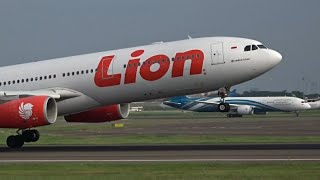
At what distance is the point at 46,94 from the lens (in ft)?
137

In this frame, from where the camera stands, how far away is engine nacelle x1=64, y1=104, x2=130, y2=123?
46281 mm

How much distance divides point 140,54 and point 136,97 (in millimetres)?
2560

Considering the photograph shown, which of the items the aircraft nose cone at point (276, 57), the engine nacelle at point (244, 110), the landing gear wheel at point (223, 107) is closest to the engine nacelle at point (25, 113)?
the landing gear wheel at point (223, 107)

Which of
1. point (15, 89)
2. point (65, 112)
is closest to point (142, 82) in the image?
point (65, 112)

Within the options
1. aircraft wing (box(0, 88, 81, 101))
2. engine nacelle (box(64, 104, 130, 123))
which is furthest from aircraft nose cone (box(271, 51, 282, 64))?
aircraft wing (box(0, 88, 81, 101))

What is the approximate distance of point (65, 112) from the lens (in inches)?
1711

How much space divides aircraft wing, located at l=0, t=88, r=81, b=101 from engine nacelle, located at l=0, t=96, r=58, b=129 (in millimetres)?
586

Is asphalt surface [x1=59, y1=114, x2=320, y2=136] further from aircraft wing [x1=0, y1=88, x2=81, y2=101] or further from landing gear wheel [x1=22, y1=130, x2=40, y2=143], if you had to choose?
aircraft wing [x1=0, y1=88, x2=81, y2=101]

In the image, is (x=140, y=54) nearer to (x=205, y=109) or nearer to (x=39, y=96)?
(x=39, y=96)
